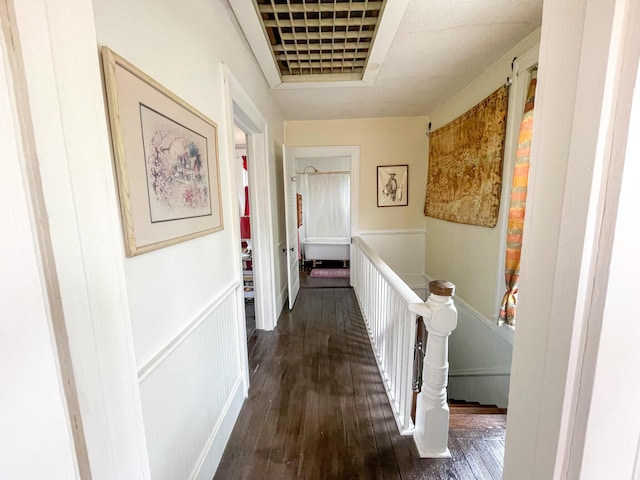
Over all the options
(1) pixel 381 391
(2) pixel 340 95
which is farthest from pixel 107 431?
(2) pixel 340 95

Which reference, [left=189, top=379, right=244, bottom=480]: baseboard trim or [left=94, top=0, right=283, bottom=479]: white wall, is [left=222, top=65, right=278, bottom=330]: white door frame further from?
[left=189, top=379, right=244, bottom=480]: baseboard trim

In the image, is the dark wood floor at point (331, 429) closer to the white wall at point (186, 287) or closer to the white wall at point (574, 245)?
the white wall at point (186, 287)

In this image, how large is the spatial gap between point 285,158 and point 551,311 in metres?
2.81

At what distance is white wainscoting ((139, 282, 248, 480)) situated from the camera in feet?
2.94

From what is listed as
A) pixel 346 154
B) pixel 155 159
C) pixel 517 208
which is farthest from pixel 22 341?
pixel 346 154

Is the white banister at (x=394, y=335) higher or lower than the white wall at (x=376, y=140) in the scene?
lower

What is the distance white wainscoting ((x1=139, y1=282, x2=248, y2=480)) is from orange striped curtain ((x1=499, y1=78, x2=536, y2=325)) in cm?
199

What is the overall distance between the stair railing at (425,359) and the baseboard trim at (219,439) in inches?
38.3

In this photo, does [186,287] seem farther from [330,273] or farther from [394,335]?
[330,273]

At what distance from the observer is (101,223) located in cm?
44

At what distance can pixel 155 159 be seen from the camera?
2.95 feet

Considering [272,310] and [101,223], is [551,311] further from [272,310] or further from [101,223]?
[272,310]

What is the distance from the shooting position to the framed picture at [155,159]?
0.74 m

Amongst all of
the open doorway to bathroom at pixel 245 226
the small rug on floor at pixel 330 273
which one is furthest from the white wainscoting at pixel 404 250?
the open doorway to bathroom at pixel 245 226
